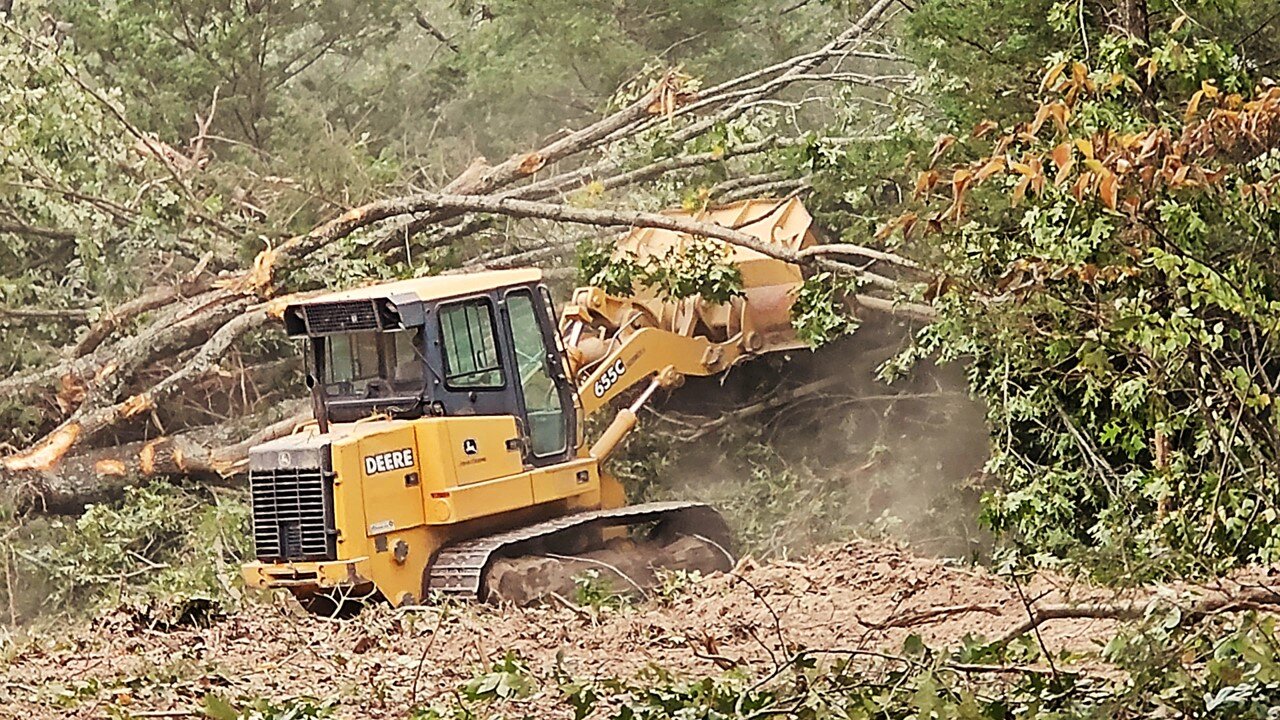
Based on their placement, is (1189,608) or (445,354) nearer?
(1189,608)

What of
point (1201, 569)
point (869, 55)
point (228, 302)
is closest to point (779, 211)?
point (869, 55)

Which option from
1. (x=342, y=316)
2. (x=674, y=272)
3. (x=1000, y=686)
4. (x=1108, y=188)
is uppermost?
(x=674, y=272)

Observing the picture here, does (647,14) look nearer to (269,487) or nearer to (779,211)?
(779,211)

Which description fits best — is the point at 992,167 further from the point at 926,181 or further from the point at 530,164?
the point at 530,164

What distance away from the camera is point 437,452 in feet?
36.3

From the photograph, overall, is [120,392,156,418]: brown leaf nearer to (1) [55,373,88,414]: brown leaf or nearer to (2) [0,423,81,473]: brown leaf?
(2) [0,423,81,473]: brown leaf

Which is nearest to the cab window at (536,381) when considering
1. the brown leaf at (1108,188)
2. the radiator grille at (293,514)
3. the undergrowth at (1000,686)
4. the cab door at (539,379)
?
the cab door at (539,379)

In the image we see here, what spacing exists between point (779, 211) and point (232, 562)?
4.91m

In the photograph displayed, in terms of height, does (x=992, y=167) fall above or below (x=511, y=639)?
above

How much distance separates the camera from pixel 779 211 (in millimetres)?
12703

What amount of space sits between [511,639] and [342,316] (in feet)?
10.2

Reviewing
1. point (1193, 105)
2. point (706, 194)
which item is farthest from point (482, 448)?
point (1193, 105)

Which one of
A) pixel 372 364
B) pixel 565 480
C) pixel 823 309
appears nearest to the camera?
pixel 372 364

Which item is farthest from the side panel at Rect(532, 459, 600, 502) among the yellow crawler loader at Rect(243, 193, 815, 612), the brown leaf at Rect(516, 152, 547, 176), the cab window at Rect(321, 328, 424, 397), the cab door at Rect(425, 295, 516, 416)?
the brown leaf at Rect(516, 152, 547, 176)
